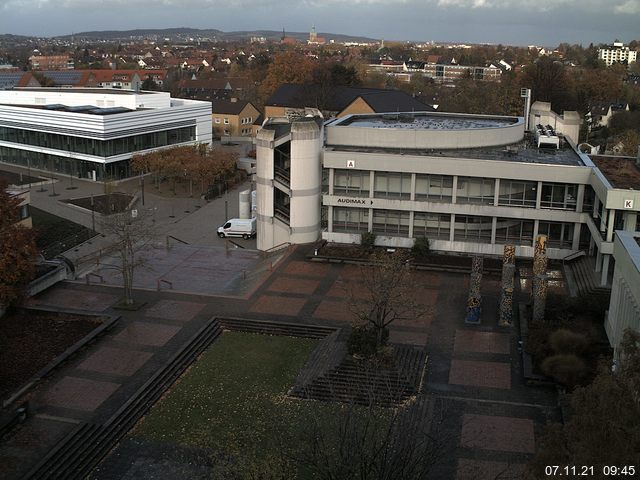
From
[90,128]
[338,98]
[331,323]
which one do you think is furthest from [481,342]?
[338,98]

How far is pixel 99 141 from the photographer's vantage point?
59969 mm

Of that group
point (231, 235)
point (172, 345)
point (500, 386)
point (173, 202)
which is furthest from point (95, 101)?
point (500, 386)

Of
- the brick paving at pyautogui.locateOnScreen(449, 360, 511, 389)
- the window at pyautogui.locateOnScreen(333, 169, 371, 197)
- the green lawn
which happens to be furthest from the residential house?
the brick paving at pyautogui.locateOnScreen(449, 360, 511, 389)

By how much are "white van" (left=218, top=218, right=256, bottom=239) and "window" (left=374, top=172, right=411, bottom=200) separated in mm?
8645

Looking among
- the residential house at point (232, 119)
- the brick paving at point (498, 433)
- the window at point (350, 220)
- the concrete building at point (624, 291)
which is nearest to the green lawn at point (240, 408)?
the brick paving at point (498, 433)

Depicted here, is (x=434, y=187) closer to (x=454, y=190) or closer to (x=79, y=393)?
(x=454, y=190)

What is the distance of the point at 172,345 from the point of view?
2745 cm

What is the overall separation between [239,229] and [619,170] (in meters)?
21.8

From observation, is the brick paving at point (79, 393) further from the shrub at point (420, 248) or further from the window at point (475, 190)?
the window at point (475, 190)

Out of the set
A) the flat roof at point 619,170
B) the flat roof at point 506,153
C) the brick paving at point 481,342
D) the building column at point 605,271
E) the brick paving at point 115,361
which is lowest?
the brick paving at point 115,361

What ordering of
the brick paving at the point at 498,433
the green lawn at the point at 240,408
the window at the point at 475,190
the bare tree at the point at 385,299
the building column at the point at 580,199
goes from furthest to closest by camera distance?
1. the window at the point at 475,190
2. the building column at the point at 580,199
3. the bare tree at the point at 385,299
4. the brick paving at the point at 498,433
5. the green lawn at the point at 240,408

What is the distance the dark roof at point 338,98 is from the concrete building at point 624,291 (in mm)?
52987

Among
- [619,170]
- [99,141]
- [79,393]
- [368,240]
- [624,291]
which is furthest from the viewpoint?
[99,141]

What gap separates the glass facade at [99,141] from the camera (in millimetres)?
60744
